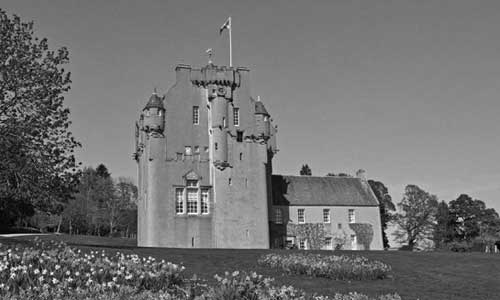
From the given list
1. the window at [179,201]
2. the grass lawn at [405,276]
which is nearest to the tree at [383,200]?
the window at [179,201]

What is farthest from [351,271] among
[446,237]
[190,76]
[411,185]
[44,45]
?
[446,237]

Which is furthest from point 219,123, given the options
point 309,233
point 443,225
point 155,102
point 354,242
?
point 443,225

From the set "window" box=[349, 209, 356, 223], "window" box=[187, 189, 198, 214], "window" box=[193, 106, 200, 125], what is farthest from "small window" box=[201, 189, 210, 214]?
"window" box=[349, 209, 356, 223]

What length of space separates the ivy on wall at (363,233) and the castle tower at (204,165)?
13382 mm

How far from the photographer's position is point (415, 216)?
8344 centimetres

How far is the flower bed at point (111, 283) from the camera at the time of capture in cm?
1077

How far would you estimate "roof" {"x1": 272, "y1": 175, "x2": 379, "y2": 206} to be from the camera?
5919 centimetres

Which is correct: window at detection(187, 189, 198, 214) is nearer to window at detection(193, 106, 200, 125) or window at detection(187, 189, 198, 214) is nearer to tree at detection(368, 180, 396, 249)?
window at detection(193, 106, 200, 125)

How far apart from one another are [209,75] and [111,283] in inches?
1610

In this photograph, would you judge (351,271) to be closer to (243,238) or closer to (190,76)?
(243,238)

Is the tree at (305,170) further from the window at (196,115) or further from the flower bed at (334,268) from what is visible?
the flower bed at (334,268)

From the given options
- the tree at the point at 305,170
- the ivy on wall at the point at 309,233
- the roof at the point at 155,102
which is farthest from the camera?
the tree at the point at 305,170

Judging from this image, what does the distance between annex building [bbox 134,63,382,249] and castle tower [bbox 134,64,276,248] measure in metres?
0.09

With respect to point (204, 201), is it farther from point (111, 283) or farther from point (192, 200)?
point (111, 283)
